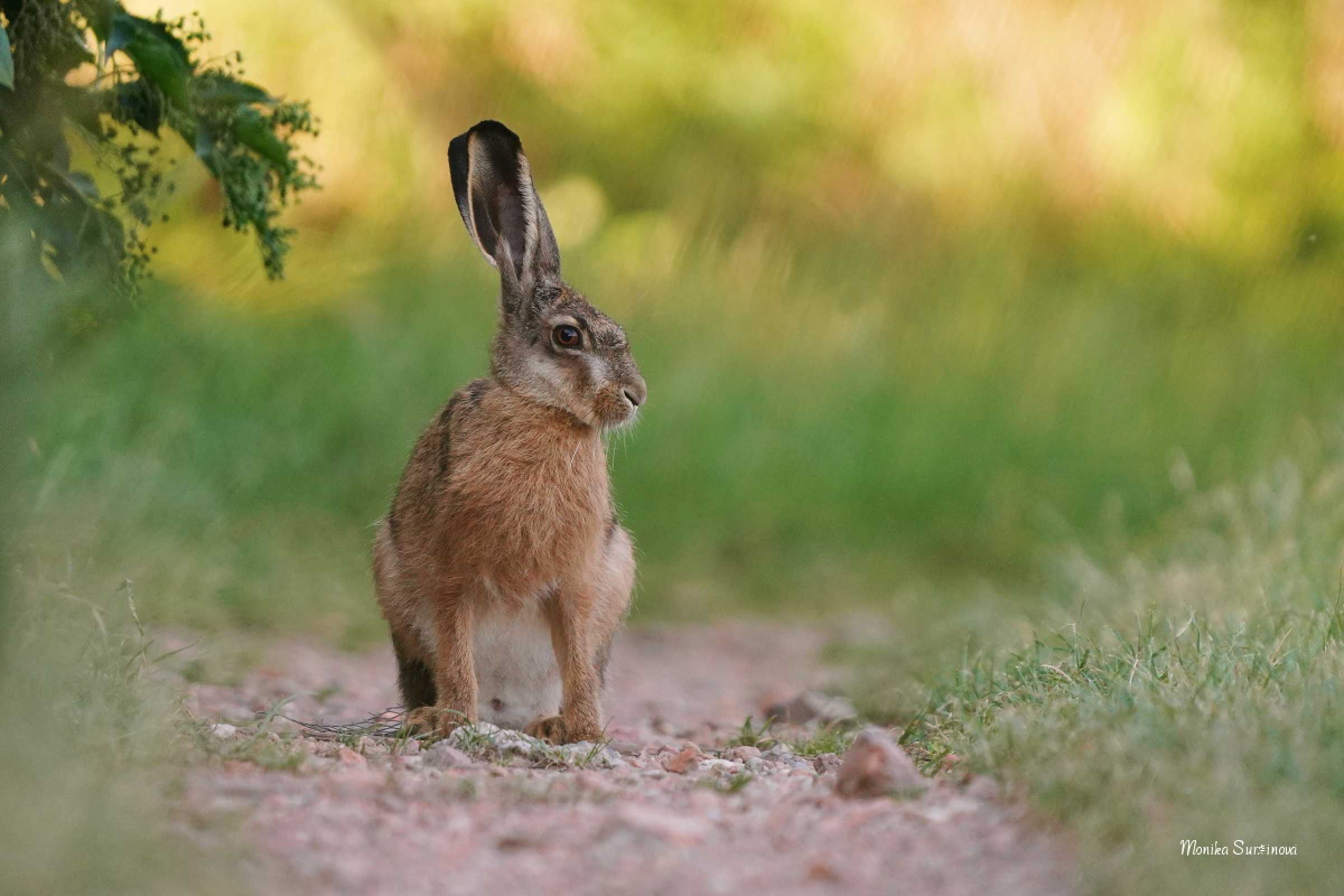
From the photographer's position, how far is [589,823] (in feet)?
9.41

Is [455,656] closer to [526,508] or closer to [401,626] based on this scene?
[401,626]

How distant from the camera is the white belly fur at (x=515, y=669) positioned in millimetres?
4164

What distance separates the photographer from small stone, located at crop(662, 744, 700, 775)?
3.64 metres

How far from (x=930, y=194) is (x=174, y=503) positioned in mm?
6719

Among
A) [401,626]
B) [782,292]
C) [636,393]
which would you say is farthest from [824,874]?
[782,292]

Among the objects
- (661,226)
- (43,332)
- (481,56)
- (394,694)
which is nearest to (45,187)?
(43,332)

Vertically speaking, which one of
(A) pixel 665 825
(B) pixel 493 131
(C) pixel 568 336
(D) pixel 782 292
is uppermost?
(D) pixel 782 292

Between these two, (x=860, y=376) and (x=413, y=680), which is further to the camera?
(x=860, y=376)

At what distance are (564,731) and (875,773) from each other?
1.19 meters

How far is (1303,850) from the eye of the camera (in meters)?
2.44

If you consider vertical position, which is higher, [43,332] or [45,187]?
[45,187]

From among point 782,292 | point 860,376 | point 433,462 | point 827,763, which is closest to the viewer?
point 827,763

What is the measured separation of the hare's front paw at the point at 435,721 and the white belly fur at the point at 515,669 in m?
0.24

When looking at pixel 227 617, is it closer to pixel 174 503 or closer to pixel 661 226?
pixel 174 503
